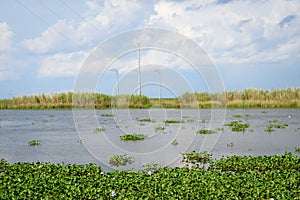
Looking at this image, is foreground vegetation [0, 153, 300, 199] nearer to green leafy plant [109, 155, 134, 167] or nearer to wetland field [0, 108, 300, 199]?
wetland field [0, 108, 300, 199]

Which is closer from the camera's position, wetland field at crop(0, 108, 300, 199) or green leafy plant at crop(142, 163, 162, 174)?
wetland field at crop(0, 108, 300, 199)

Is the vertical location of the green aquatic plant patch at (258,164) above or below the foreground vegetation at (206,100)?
below

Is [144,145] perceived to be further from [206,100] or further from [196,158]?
[206,100]

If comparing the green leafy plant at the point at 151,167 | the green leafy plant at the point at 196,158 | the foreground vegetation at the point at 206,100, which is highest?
the foreground vegetation at the point at 206,100

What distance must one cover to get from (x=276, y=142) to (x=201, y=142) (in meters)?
3.02

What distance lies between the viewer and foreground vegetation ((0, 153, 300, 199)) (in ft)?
22.9

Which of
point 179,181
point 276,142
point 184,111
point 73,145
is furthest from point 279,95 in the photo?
point 179,181

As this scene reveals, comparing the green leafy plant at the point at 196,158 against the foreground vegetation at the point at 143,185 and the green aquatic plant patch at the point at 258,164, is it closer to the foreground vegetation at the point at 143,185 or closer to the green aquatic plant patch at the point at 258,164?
the green aquatic plant patch at the point at 258,164

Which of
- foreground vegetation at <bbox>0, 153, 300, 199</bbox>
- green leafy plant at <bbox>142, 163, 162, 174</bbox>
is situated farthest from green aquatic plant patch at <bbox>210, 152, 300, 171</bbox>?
green leafy plant at <bbox>142, 163, 162, 174</bbox>

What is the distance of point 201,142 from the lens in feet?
50.3

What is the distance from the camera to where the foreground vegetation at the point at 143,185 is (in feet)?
22.9

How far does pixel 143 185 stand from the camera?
752 cm

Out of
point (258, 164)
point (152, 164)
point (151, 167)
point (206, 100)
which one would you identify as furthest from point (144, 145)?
point (206, 100)

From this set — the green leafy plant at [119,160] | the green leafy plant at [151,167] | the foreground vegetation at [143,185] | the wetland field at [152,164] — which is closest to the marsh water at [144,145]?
the wetland field at [152,164]
